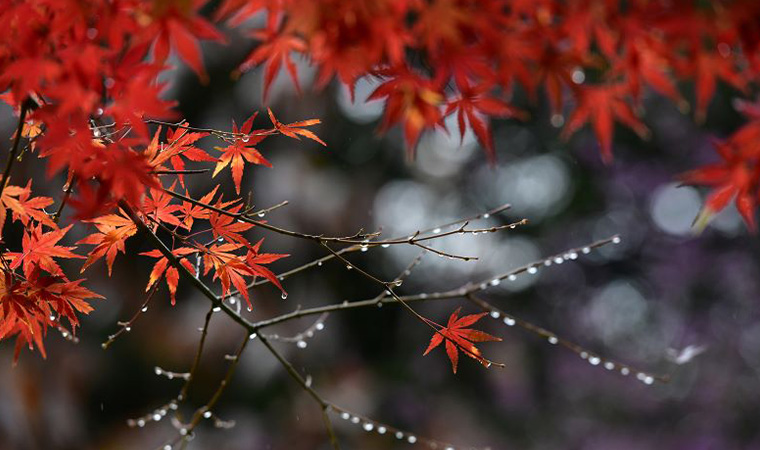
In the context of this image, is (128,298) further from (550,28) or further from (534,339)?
(550,28)

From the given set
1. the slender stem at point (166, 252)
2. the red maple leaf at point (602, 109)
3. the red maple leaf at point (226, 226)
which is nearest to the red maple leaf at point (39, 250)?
the slender stem at point (166, 252)

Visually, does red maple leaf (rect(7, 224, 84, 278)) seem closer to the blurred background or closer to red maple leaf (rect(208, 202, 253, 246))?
red maple leaf (rect(208, 202, 253, 246))

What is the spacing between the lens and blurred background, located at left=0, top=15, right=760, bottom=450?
A: 4008 millimetres

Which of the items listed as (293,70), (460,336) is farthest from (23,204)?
(460,336)

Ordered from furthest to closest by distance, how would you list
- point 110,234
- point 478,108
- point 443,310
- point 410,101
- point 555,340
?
point 443,310
point 555,340
point 110,234
point 478,108
point 410,101

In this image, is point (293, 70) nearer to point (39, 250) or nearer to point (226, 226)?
point (226, 226)

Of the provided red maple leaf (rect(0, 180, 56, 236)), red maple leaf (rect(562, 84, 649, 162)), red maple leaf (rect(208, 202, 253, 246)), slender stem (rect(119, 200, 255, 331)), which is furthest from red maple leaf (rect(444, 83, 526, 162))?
red maple leaf (rect(0, 180, 56, 236))

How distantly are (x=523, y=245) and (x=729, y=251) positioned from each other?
147 cm

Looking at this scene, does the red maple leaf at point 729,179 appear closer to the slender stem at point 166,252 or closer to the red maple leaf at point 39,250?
the slender stem at point 166,252

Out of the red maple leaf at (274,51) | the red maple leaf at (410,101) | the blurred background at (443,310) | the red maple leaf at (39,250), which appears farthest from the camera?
the blurred background at (443,310)

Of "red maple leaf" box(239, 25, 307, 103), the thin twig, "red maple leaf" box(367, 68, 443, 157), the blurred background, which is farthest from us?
the blurred background

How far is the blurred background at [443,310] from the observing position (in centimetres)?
401

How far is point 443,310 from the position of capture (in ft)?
16.8

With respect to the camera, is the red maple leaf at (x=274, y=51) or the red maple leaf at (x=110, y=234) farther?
the red maple leaf at (x=110, y=234)
